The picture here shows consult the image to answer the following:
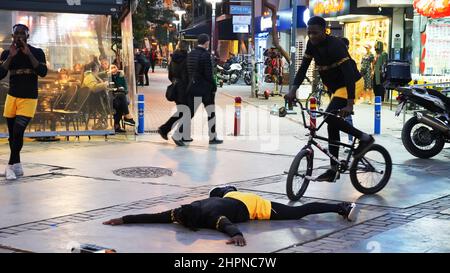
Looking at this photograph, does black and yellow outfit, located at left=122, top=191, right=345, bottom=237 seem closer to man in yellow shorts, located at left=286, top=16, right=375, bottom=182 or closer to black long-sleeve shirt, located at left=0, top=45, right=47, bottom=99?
man in yellow shorts, located at left=286, top=16, right=375, bottom=182

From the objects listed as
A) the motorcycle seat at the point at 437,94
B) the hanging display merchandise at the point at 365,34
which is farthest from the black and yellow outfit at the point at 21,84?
the hanging display merchandise at the point at 365,34

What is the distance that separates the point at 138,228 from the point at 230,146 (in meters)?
5.80

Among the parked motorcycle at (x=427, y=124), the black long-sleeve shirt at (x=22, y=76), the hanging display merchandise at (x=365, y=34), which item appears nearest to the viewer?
the black long-sleeve shirt at (x=22, y=76)

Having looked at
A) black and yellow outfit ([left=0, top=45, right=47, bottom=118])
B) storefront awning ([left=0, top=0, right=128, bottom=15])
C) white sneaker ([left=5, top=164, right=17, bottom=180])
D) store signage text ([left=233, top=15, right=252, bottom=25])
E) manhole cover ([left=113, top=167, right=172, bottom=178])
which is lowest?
manhole cover ([left=113, top=167, right=172, bottom=178])

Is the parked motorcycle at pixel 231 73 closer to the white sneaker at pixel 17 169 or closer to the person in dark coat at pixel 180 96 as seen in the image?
the person in dark coat at pixel 180 96

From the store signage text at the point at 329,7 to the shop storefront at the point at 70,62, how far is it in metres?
11.4

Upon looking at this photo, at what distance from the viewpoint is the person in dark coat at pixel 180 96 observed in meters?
12.0

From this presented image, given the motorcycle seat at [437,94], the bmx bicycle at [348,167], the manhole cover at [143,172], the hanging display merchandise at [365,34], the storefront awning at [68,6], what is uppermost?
the storefront awning at [68,6]

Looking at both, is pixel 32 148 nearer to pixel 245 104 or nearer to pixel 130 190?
pixel 130 190

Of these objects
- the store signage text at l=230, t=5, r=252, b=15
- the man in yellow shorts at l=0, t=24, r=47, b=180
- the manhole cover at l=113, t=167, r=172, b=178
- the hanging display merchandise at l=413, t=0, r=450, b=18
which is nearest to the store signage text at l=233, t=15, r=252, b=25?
the store signage text at l=230, t=5, r=252, b=15

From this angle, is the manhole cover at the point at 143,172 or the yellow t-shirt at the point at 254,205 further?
the manhole cover at the point at 143,172

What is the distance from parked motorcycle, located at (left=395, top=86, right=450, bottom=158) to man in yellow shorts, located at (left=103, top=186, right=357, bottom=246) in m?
4.42

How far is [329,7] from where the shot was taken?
2372 cm

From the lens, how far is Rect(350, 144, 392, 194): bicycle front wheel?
779 cm
